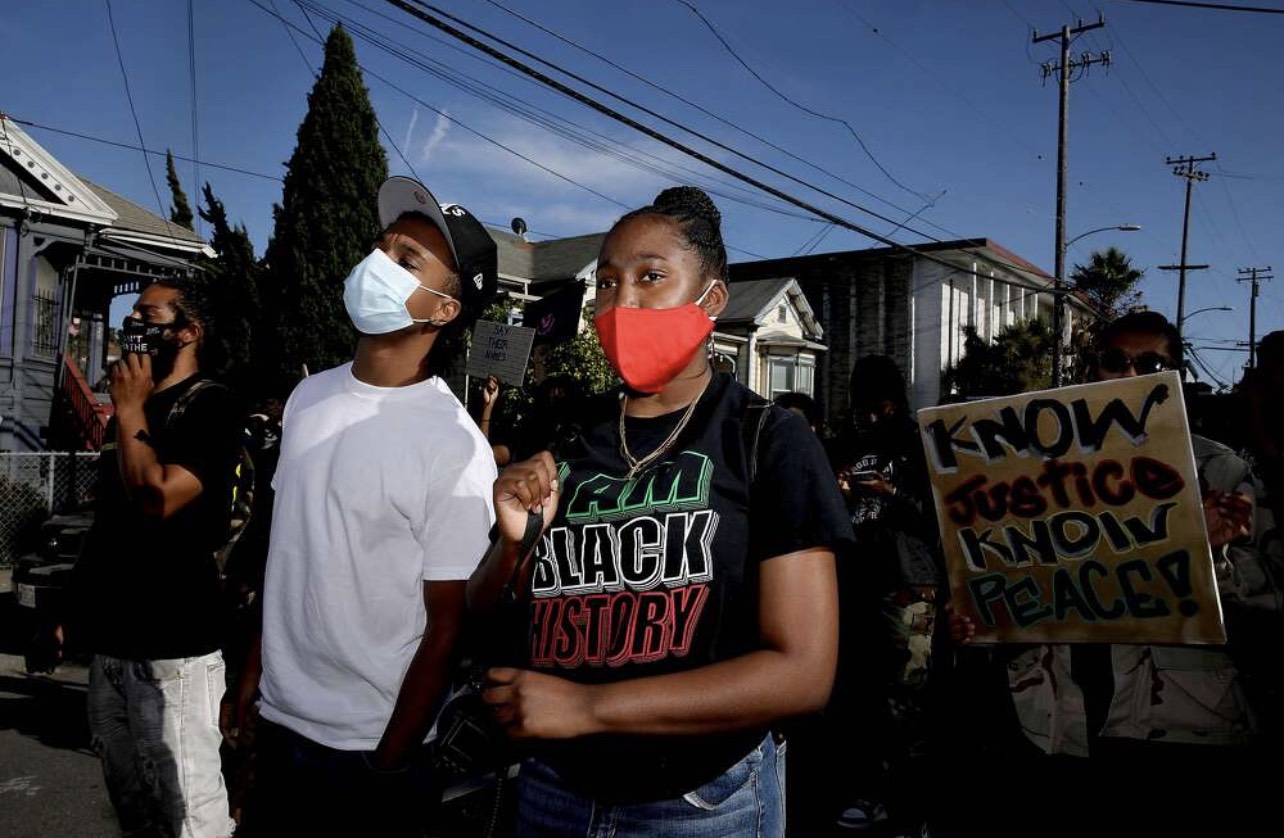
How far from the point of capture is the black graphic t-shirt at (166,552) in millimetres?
2941

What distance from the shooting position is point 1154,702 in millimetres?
2801

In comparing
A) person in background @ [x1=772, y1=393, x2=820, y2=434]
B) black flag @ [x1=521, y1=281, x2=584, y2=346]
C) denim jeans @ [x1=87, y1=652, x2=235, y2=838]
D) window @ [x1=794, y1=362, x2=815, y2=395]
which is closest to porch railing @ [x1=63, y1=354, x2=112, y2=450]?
black flag @ [x1=521, y1=281, x2=584, y2=346]

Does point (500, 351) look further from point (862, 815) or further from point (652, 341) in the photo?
point (652, 341)

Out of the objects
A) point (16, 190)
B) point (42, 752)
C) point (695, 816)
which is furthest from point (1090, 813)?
point (16, 190)

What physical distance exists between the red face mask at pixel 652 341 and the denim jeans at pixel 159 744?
2.09 metres

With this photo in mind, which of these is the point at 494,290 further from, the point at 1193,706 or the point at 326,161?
the point at 326,161

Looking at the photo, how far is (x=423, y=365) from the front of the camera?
2508 millimetres

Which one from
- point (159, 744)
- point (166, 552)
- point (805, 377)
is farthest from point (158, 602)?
point (805, 377)

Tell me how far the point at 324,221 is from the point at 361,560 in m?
18.9

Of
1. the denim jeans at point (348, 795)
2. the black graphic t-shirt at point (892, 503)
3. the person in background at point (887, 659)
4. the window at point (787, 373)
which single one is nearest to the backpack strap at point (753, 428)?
the denim jeans at point (348, 795)

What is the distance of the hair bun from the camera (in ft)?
6.24

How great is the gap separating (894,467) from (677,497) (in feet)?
11.4

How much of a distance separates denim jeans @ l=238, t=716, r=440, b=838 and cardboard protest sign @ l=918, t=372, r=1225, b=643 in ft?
6.35

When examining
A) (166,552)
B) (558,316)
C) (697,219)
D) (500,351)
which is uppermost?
(558,316)
